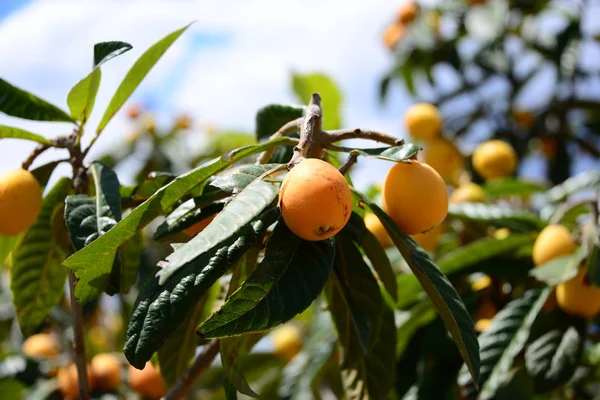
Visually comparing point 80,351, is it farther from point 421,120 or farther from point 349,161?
point 421,120

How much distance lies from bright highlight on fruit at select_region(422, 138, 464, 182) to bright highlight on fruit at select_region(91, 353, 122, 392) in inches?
45.1

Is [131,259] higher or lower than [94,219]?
lower

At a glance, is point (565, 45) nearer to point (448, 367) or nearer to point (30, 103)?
point (448, 367)

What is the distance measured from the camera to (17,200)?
111 centimetres

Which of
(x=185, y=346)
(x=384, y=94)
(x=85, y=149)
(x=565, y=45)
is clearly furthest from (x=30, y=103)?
(x=565, y=45)

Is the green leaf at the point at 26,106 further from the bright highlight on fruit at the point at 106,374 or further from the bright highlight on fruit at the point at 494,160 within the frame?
the bright highlight on fruit at the point at 494,160

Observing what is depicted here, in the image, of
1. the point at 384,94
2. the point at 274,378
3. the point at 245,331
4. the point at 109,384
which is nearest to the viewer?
the point at 245,331

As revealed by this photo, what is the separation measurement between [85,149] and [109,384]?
1033mm

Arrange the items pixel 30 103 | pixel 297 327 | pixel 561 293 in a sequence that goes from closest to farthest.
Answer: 1. pixel 30 103
2. pixel 561 293
3. pixel 297 327

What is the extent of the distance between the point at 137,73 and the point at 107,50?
12cm

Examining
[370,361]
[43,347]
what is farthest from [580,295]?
[43,347]

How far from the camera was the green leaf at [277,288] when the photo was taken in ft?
2.84

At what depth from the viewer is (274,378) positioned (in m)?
2.57

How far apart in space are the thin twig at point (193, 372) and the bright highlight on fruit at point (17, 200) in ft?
1.09
